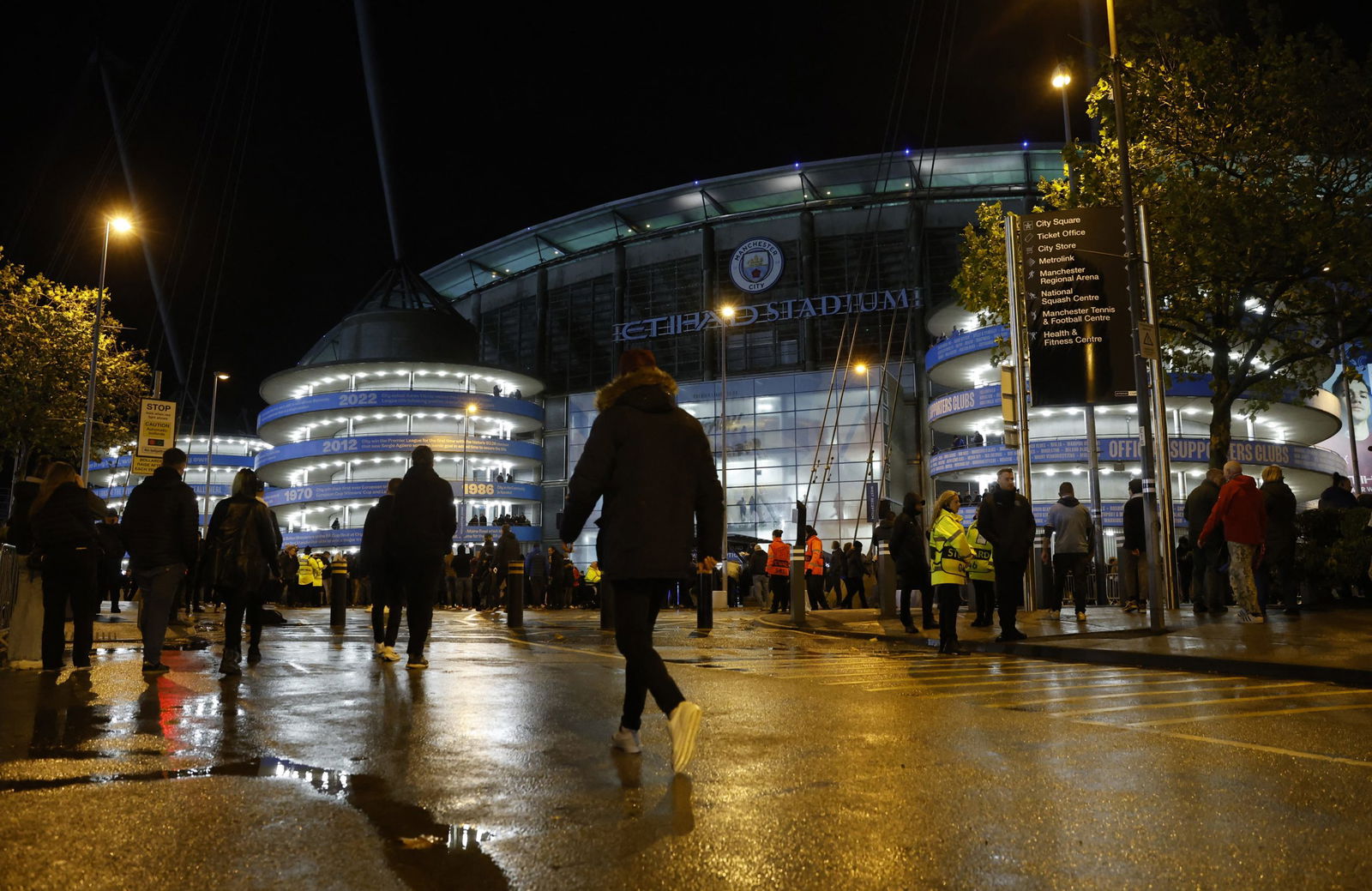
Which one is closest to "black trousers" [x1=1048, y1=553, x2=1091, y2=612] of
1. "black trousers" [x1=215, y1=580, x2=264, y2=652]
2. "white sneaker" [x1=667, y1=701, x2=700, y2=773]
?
"black trousers" [x1=215, y1=580, x2=264, y2=652]

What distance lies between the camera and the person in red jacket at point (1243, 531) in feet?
44.3

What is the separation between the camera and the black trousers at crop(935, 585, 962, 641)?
37.3 feet

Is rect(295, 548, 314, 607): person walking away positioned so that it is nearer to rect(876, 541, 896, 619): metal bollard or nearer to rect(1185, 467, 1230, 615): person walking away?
rect(876, 541, 896, 619): metal bollard

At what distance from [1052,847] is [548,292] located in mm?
65434

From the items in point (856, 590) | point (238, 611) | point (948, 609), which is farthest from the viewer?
point (856, 590)

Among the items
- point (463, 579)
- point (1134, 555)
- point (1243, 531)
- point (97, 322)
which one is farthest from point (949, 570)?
point (97, 322)

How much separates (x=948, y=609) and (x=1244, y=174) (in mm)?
13223

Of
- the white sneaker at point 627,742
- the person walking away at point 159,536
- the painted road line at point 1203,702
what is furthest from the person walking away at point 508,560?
the white sneaker at point 627,742

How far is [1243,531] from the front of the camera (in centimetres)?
1352

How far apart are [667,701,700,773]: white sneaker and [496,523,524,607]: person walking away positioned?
41.6 ft

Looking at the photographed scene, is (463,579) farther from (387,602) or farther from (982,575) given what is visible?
(387,602)

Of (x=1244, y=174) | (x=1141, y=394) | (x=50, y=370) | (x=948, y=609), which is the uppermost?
(x=1244, y=174)

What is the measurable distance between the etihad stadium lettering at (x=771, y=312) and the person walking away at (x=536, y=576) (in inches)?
1189

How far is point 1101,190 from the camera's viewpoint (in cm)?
2178
